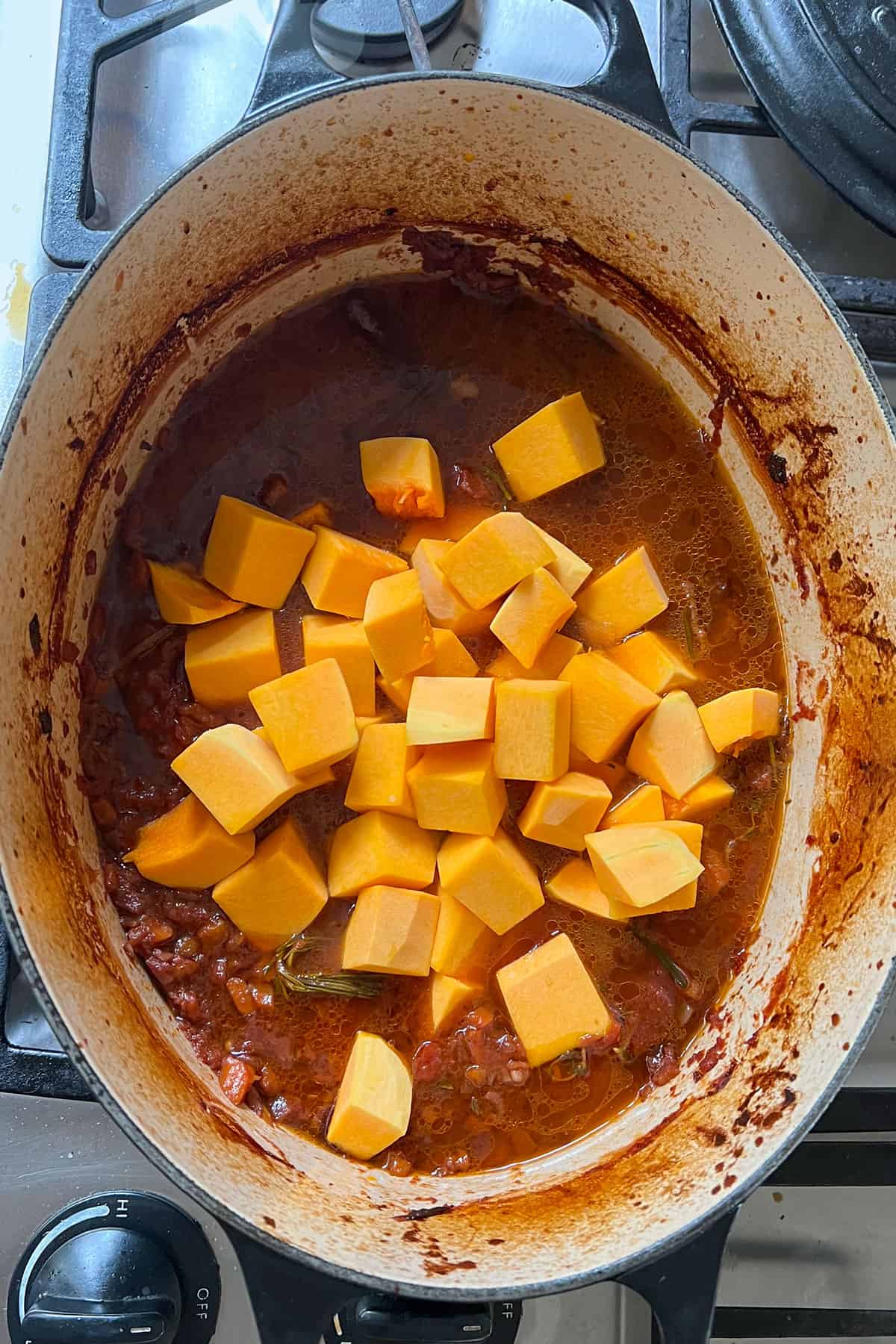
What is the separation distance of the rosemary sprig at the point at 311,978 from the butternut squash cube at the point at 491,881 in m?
0.16

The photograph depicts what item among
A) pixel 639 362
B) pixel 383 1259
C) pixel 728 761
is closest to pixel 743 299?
pixel 639 362

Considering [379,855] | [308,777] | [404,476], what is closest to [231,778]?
[308,777]

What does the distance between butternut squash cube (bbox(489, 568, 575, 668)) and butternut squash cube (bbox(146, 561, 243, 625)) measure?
0.35 metres

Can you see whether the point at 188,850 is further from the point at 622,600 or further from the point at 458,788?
the point at 622,600

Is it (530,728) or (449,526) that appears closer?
(530,728)

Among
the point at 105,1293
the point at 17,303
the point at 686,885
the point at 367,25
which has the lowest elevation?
the point at 105,1293

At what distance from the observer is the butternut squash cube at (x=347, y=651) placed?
132 cm

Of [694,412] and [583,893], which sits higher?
[694,412]

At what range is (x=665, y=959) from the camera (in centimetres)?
137

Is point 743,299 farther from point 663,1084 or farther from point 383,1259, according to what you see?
point 383,1259

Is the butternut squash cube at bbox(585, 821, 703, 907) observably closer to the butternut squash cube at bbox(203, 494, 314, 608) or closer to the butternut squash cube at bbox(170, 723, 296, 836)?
the butternut squash cube at bbox(170, 723, 296, 836)

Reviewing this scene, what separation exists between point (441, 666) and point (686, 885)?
427 mm

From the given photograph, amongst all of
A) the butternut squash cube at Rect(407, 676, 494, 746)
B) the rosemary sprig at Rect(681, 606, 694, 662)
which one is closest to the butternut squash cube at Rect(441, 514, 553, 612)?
the butternut squash cube at Rect(407, 676, 494, 746)

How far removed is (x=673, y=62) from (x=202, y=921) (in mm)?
1258
